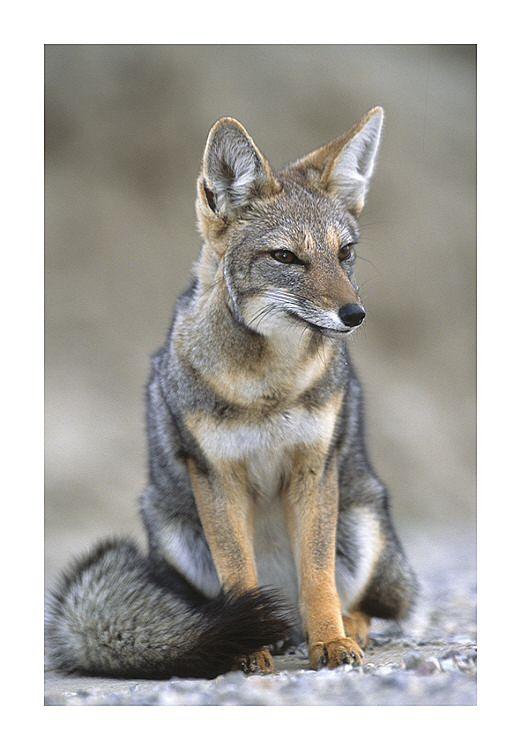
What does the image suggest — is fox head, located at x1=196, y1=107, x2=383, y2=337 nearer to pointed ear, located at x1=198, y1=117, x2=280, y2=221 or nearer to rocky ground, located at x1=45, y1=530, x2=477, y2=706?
pointed ear, located at x1=198, y1=117, x2=280, y2=221

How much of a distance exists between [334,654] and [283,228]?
179 cm

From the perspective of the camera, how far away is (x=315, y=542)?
3861 mm

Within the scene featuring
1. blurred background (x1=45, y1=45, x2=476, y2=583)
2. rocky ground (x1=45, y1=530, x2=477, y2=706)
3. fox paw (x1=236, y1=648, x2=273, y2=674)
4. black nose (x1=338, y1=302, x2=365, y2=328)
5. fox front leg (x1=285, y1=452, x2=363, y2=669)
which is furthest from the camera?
blurred background (x1=45, y1=45, x2=476, y2=583)

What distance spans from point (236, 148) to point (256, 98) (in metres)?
4.14

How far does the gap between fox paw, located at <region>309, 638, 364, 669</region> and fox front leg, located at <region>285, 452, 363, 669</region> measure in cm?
5

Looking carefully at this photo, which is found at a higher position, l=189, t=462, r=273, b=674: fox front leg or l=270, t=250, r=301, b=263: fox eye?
l=270, t=250, r=301, b=263: fox eye

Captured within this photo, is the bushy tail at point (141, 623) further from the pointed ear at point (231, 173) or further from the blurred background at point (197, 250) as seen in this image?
the pointed ear at point (231, 173)

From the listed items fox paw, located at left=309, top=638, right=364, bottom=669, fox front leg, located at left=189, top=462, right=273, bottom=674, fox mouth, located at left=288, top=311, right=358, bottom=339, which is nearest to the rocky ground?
fox paw, located at left=309, top=638, right=364, bottom=669

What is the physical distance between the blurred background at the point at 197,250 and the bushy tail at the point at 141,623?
1.55 meters

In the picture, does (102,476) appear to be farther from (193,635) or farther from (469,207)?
(193,635)

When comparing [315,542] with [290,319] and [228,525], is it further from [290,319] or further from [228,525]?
[290,319]

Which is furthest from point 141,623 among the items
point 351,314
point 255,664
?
point 351,314

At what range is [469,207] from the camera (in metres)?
5.65

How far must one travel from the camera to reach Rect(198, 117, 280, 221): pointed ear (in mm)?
3545
